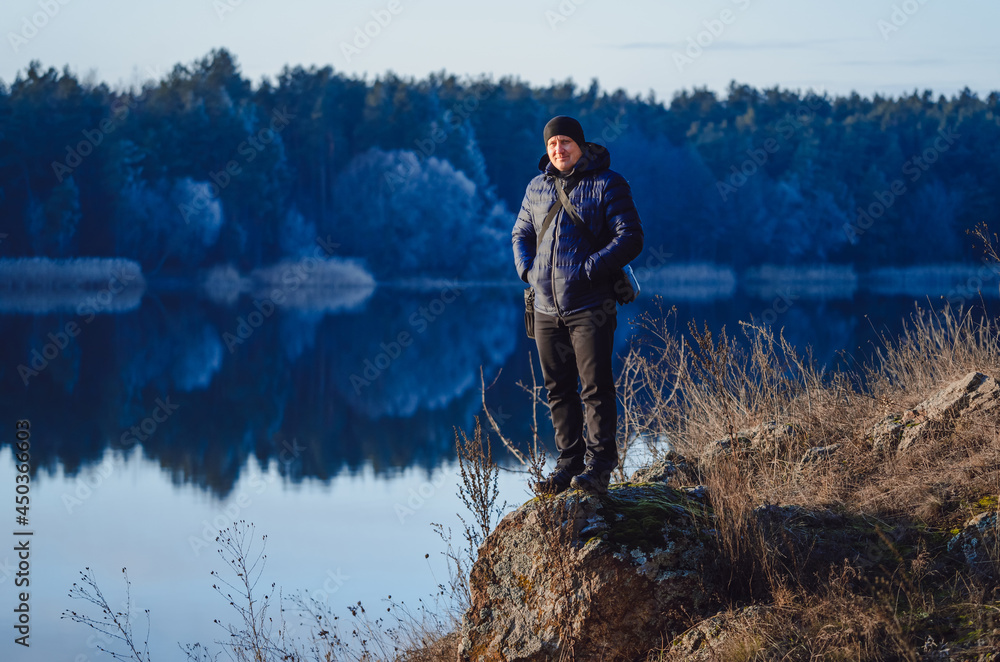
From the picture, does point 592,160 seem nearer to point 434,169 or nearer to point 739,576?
point 739,576

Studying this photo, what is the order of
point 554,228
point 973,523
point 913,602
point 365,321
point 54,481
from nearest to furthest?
Answer: point 913,602
point 973,523
point 554,228
point 54,481
point 365,321

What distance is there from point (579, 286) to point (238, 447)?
1159cm

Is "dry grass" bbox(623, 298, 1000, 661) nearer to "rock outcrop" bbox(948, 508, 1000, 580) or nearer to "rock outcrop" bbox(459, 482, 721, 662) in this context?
"rock outcrop" bbox(948, 508, 1000, 580)

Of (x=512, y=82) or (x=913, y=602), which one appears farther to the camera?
(x=512, y=82)

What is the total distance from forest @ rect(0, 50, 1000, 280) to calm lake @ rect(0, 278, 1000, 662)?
19676 millimetres

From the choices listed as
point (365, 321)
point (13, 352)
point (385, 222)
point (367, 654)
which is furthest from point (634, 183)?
point (367, 654)

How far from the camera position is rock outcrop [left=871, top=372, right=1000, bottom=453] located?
6.01 metres

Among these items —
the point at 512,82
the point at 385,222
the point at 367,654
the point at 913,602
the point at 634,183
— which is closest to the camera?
the point at 913,602

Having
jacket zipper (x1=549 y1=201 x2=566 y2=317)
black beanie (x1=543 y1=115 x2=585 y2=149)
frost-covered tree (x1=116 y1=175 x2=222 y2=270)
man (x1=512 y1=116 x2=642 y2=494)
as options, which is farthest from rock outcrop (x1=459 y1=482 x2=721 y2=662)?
frost-covered tree (x1=116 y1=175 x2=222 y2=270)

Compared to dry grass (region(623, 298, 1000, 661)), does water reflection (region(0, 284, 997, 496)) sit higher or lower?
lower

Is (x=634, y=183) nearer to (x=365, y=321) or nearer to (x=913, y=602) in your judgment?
(x=365, y=321)

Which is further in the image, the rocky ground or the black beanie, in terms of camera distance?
the black beanie

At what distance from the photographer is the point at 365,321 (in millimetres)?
34844

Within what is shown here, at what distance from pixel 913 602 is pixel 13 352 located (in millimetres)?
24032
